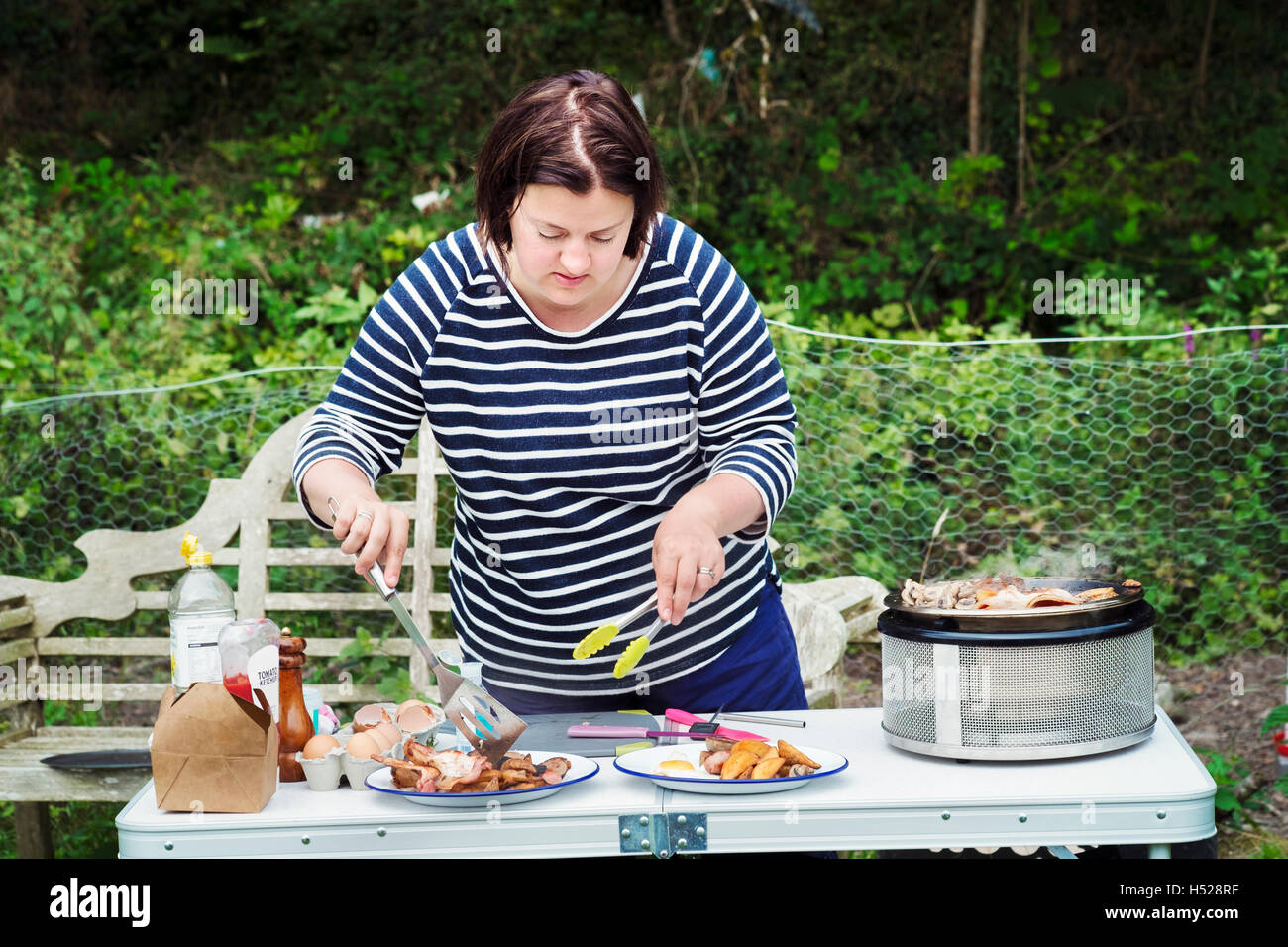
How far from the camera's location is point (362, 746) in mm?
1897

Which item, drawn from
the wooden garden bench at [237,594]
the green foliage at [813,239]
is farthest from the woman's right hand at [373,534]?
the green foliage at [813,239]

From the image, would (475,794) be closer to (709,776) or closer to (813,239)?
(709,776)

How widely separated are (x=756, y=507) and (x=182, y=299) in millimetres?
5276

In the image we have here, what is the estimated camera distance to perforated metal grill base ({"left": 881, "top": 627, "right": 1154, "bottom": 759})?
1805 mm

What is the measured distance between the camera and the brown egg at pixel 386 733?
1942 millimetres

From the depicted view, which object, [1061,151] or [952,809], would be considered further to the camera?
[1061,151]

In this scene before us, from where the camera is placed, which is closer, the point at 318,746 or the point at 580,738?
the point at 318,746

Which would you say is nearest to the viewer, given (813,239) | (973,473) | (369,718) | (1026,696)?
(1026,696)

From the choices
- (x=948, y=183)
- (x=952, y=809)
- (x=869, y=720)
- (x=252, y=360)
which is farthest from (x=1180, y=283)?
(x=952, y=809)

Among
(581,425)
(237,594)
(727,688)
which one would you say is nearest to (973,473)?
(237,594)

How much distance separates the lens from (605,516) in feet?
7.17

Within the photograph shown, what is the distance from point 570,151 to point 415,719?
0.90 metres

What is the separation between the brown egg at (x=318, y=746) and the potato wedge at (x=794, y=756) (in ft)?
2.06
